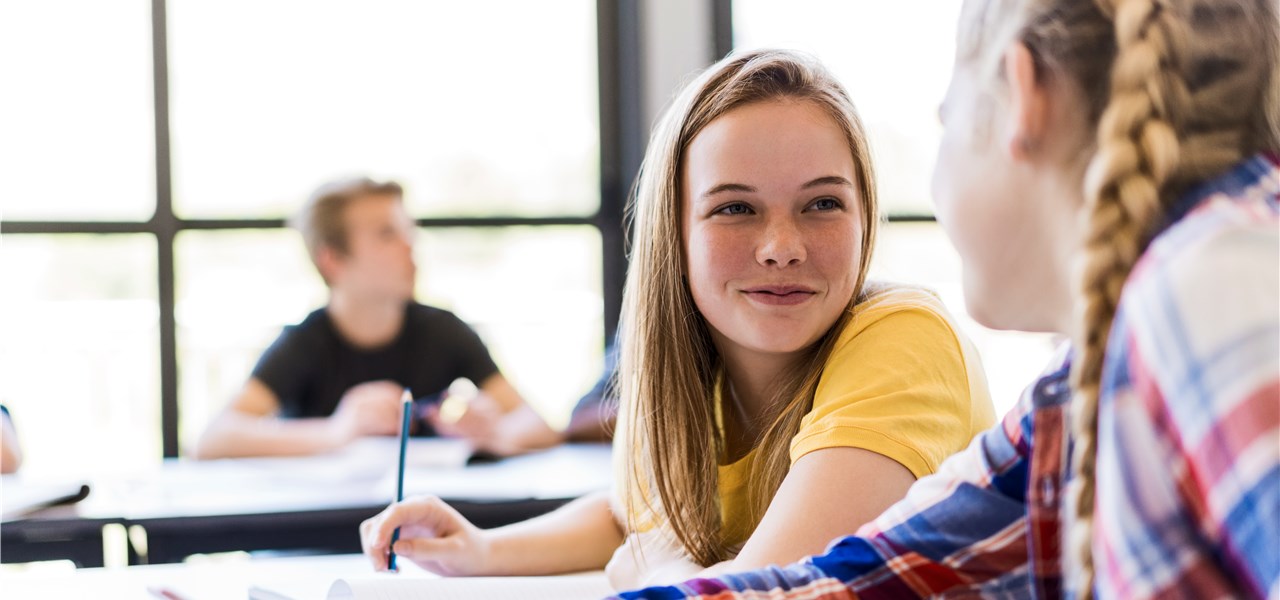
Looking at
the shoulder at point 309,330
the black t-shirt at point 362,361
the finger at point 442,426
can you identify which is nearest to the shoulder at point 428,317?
the black t-shirt at point 362,361

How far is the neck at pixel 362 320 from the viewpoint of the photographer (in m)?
3.11

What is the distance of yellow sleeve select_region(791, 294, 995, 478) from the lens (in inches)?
41.9

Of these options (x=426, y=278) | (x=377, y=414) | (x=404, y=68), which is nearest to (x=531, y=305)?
(x=426, y=278)

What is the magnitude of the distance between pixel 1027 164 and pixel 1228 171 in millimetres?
105

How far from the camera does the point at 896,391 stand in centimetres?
110

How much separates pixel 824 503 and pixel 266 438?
6.54ft

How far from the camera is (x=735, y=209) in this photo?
124cm

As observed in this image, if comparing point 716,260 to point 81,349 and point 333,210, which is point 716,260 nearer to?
point 333,210

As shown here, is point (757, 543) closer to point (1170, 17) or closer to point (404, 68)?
point (1170, 17)

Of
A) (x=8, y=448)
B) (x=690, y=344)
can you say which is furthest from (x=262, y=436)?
(x=690, y=344)

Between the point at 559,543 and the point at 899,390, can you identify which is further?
the point at 559,543

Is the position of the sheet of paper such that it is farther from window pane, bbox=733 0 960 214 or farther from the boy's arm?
window pane, bbox=733 0 960 214

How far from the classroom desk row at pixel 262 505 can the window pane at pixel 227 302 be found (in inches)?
40.6

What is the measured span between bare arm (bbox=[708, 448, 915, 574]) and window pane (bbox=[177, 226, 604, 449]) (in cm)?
235
